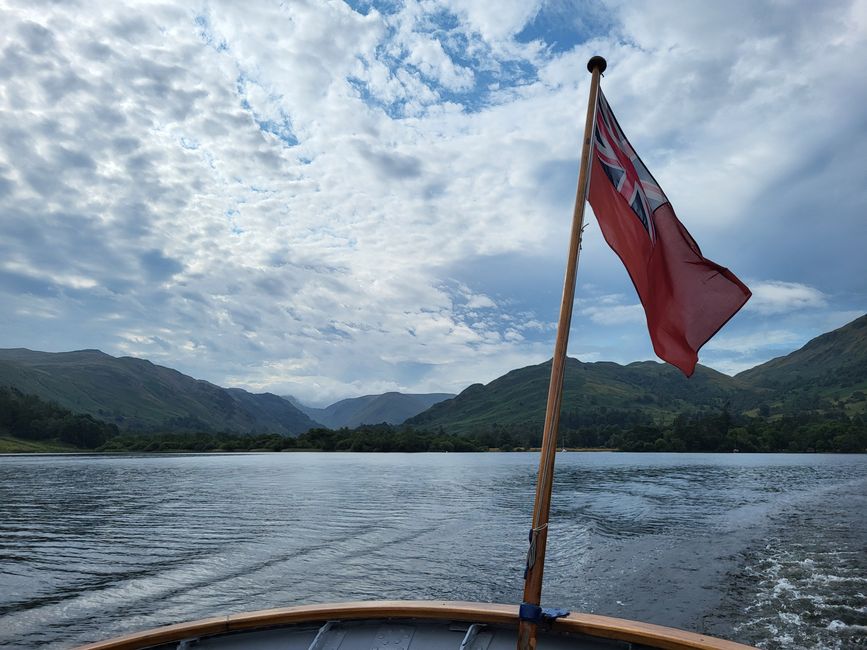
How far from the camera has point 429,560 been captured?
2791cm

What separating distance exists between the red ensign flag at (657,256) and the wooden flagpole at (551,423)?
3.14 feet

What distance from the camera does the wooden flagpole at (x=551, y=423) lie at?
5641mm

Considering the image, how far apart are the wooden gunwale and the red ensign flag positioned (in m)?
3.18

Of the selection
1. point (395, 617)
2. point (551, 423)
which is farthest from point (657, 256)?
point (395, 617)

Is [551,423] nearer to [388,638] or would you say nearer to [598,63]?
[388,638]

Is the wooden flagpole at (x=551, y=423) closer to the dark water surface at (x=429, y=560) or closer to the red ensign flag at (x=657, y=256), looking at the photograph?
the red ensign flag at (x=657, y=256)

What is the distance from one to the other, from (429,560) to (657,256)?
2383cm

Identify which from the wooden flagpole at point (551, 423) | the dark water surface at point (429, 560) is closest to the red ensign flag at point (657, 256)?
the wooden flagpole at point (551, 423)

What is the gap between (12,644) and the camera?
1672cm

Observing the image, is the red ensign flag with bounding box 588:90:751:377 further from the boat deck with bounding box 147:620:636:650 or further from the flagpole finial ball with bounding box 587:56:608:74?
the boat deck with bounding box 147:620:636:650

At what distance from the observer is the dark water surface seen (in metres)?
19.3

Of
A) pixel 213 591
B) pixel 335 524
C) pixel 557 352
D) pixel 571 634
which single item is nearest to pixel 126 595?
pixel 213 591

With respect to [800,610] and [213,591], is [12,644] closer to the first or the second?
[213,591]

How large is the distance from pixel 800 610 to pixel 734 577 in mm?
5295
